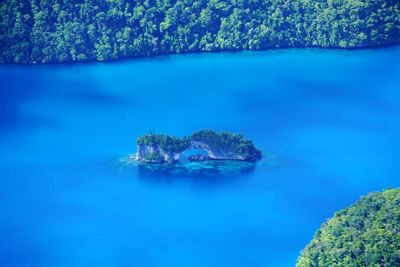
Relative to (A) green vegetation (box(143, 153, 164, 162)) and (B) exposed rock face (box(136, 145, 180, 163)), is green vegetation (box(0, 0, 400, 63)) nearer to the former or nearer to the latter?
(B) exposed rock face (box(136, 145, 180, 163))

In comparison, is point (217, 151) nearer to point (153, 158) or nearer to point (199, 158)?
point (199, 158)

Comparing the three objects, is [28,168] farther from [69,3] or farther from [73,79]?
[69,3]

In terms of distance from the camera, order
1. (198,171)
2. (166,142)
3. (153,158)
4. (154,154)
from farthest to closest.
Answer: (153,158), (154,154), (166,142), (198,171)

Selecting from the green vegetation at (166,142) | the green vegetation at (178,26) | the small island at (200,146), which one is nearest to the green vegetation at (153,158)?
the small island at (200,146)

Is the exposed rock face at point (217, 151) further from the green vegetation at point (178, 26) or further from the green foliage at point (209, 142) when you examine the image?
the green vegetation at point (178, 26)

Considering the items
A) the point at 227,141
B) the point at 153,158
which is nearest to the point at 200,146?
the point at 227,141

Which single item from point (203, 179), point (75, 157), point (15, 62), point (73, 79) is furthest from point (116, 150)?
point (15, 62)
